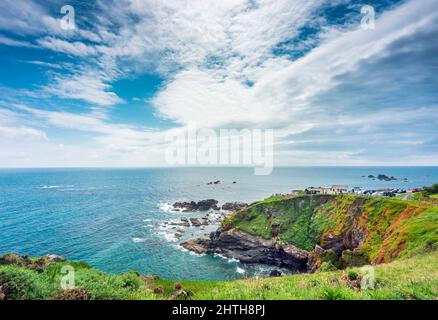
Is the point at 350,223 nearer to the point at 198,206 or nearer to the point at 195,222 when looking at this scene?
the point at 195,222

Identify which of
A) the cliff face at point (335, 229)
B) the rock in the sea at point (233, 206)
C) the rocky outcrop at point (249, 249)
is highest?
the cliff face at point (335, 229)

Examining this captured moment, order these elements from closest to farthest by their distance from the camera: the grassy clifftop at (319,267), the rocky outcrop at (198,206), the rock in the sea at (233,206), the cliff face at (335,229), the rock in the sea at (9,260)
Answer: the grassy clifftop at (319,267)
the rock in the sea at (9,260)
the cliff face at (335,229)
the rocky outcrop at (198,206)
the rock in the sea at (233,206)

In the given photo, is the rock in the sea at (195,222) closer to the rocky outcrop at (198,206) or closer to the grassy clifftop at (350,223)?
the grassy clifftop at (350,223)

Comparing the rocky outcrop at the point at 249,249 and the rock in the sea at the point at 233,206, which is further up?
the rock in the sea at the point at 233,206

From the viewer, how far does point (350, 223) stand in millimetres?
52500

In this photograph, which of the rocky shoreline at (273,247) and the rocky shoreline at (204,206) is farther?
the rocky shoreline at (204,206)

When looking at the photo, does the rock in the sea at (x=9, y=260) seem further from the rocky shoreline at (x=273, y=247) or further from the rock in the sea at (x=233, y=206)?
the rock in the sea at (x=233, y=206)

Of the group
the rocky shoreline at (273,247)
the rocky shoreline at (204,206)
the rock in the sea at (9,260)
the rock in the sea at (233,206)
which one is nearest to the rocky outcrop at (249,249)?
the rocky shoreline at (273,247)

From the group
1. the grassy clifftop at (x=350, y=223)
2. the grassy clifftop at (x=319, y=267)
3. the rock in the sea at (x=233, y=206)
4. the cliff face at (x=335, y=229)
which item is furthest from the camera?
the rock in the sea at (x=233, y=206)

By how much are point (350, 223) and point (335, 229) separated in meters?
3.66

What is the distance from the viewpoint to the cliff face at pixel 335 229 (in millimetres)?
31547

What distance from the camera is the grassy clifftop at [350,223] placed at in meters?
30.3

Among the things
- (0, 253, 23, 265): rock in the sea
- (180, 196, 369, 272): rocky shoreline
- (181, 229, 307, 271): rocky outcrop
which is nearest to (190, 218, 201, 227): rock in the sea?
(180, 196, 369, 272): rocky shoreline
